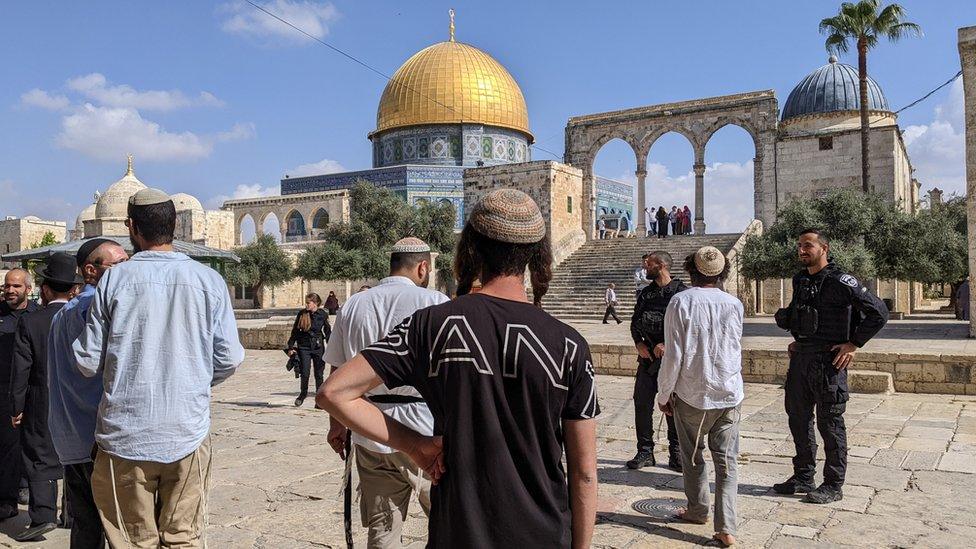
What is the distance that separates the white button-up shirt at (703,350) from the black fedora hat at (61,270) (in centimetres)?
320

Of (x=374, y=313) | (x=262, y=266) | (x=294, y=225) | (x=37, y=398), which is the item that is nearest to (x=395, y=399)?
(x=374, y=313)

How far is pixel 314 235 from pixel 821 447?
1326 inches

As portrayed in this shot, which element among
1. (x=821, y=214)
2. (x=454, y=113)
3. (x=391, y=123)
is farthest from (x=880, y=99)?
(x=391, y=123)

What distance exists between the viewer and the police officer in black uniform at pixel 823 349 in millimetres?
4133

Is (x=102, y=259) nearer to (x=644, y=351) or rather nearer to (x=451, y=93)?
(x=644, y=351)

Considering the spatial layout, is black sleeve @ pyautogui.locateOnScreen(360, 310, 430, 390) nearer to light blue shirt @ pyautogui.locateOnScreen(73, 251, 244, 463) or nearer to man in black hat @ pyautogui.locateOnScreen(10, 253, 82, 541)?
light blue shirt @ pyautogui.locateOnScreen(73, 251, 244, 463)

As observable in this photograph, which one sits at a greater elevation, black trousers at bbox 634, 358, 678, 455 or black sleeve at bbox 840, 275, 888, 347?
black sleeve at bbox 840, 275, 888, 347

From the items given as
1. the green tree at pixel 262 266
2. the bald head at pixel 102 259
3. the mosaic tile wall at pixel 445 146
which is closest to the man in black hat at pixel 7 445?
the bald head at pixel 102 259

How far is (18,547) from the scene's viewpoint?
3680 mm

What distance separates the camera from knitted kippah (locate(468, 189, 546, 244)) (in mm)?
1647

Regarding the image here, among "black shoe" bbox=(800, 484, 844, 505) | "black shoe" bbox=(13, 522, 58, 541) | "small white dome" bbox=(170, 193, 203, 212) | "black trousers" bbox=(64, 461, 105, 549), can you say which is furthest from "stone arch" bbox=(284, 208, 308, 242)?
"black trousers" bbox=(64, 461, 105, 549)

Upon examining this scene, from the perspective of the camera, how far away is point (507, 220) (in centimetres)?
165

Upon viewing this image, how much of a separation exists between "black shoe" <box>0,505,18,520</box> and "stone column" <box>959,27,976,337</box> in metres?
13.5

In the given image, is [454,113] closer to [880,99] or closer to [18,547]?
[880,99]
